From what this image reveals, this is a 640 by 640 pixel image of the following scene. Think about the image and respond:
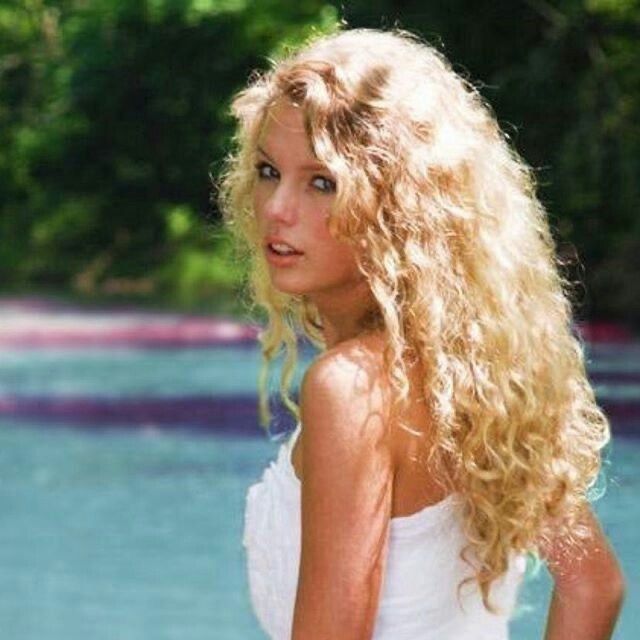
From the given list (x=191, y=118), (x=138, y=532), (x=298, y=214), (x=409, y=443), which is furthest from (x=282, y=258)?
(x=191, y=118)

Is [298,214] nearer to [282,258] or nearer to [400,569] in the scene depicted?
[282,258]

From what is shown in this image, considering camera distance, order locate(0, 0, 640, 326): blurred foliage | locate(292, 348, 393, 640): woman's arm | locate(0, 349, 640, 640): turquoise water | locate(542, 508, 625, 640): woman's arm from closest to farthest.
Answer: locate(292, 348, 393, 640): woman's arm, locate(542, 508, 625, 640): woman's arm, locate(0, 349, 640, 640): turquoise water, locate(0, 0, 640, 326): blurred foliage

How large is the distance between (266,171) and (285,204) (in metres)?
0.07

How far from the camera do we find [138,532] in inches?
296

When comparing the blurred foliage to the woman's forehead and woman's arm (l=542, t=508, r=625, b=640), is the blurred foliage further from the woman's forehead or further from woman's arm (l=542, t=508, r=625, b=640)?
the woman's forehead

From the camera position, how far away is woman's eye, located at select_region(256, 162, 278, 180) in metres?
Answer: 1.68

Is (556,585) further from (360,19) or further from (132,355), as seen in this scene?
(132,355)

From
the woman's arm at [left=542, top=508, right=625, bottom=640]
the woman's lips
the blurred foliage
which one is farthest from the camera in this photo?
the blurred foliage

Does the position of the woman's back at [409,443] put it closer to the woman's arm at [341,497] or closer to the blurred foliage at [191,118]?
the woman's arm at [341,497]

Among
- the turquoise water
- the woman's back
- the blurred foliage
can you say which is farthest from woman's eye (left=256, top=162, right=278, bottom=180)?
the blurred foliage

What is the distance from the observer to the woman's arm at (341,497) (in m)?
1.53

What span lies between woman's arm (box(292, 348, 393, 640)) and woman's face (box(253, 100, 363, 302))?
0.10 meters

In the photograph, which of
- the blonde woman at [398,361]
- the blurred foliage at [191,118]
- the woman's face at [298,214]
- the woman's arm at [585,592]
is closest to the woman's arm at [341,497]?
the blonde woman at [398,361]

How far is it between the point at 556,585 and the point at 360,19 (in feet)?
41.9
